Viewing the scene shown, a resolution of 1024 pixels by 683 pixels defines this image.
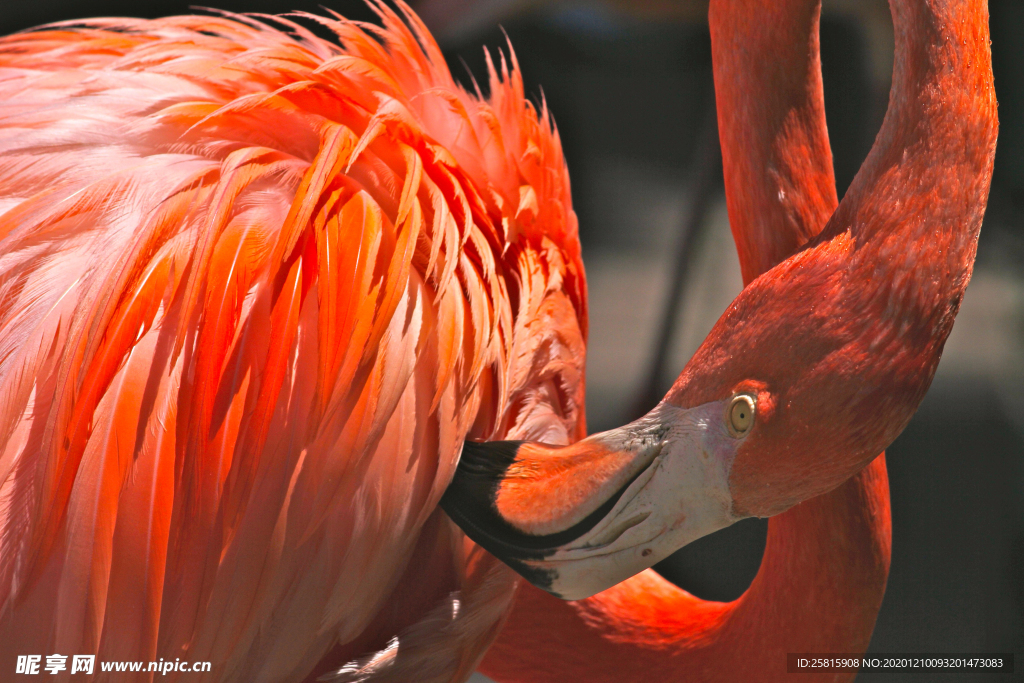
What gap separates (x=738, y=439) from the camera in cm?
56

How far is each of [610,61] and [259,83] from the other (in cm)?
118

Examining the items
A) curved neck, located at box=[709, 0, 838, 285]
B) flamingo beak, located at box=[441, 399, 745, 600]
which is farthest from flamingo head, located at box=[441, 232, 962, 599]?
curved neck, located at box=[709, 0, 838, 285]

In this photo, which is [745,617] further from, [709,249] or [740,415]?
[709,249]

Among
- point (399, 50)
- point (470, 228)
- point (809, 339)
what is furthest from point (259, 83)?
point (809, 339)

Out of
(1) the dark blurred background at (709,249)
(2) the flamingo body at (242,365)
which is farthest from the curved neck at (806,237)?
(1) the dark blurred background at (709,249)

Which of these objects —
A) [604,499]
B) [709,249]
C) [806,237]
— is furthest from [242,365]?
[709,249]

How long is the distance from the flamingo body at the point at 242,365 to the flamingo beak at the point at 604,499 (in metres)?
0.05

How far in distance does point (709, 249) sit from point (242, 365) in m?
1.44

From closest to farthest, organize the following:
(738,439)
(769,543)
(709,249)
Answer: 1. (738,439)
2. (769,543)
3. (709,249)

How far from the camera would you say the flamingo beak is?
0.58 m

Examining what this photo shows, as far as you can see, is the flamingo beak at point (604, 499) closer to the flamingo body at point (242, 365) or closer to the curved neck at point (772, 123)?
the flamingo body at point (242, 365)

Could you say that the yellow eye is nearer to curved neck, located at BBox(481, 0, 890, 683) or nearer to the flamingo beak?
the flamingo beak

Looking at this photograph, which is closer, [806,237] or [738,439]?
[738,439]

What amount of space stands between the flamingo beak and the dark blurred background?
820mm
